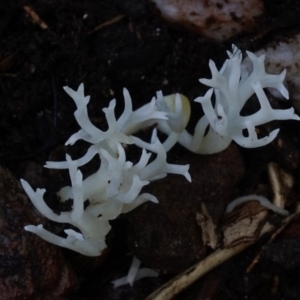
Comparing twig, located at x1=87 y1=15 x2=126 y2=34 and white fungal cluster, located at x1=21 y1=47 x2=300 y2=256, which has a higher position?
twig, located at x1=87 y1=15 x2=126 y2=34

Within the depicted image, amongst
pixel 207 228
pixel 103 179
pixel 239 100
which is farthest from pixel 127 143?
pixel 207 228

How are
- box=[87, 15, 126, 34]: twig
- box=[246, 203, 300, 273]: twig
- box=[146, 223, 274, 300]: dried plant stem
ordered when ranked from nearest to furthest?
box=[146, 223, 274, 300]: dried plant stem < box=[246, 203, 300, 273]: twig < box=[87, 15, 126, 34]: twig

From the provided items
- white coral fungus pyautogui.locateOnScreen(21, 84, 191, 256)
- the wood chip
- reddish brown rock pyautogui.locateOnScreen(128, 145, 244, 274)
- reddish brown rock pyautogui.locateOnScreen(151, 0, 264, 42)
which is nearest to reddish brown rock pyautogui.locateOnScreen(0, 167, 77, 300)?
white coral fungus pyautogui.locateOnScreen(21, 84, 191, 256)

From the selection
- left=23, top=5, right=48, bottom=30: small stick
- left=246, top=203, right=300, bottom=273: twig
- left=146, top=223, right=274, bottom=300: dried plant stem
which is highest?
left=23, top=5, right=48, bottom=30: small stick

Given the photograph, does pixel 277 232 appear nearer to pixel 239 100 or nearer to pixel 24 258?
pixel 239 100

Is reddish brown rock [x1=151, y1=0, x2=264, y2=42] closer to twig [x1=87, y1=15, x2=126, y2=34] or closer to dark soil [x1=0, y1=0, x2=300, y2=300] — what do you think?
dark soil [x1=0, y1=0, x2=300, y2=300]

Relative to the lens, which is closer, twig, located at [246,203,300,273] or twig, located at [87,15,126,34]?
twig, located at [246,203,300,273]

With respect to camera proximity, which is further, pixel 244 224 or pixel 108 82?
pixel 108 82
